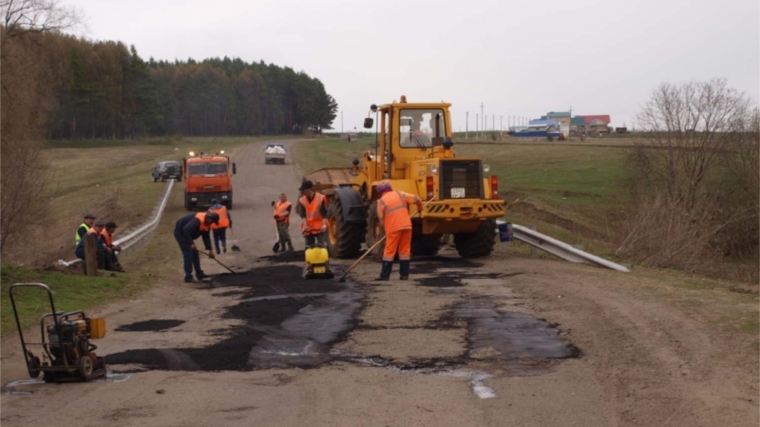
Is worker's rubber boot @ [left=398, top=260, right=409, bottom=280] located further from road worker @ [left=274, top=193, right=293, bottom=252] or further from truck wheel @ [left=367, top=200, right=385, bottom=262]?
road worker @ [left=274, top=193, right=293, bottom=252]

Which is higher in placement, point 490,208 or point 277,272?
point 490,208

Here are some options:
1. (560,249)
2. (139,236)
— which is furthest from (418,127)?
(139,236)

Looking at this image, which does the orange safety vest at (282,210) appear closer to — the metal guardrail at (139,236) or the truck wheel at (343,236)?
the truck wheel at (343,236)

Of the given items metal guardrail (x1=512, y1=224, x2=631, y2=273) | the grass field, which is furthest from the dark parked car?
metal guardrail (x1=512, y1=224, x2=631, y2=273)

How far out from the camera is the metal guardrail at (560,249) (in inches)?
608

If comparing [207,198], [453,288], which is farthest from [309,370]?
[207,198]

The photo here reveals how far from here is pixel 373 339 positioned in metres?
10.0

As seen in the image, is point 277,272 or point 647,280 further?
point 277,272

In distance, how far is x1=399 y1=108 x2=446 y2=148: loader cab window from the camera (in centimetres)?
1884

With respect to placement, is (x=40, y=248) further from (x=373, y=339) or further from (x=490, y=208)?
(x=373, y=339)

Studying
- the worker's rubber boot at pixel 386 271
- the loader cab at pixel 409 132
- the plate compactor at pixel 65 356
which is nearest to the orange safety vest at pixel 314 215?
the loader cab at pixel 409 132

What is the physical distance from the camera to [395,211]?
15242 millimetres

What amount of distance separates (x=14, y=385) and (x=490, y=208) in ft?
36.0

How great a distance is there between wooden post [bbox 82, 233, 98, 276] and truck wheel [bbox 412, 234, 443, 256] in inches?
263
